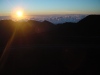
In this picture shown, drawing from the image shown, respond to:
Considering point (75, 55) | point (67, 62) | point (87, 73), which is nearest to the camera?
point (87, 73)

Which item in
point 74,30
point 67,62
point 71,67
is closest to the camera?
point 71,67

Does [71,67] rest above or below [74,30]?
above

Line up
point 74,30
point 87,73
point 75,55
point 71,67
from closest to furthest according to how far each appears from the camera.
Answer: point 87,73
point 71,67
point 75,55
point 74,30

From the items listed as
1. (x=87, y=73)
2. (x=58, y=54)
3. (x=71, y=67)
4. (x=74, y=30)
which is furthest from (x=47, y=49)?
(x=74, y=30)

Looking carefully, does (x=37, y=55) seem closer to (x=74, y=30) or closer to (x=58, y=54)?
(x=58, y=54)

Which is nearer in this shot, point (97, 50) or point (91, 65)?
point (91, 65)

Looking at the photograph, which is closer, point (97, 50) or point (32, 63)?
point (32, 63)

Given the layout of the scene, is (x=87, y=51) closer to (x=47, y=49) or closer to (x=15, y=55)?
(x=47, y=49)

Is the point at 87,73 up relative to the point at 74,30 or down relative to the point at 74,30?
up

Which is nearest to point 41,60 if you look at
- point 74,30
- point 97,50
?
point 97,50
